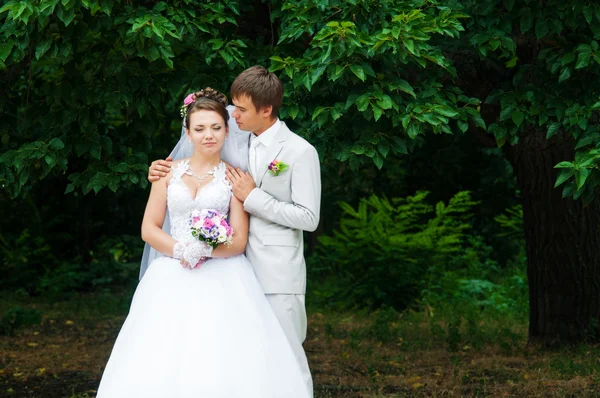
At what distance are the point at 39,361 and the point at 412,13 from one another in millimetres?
5574

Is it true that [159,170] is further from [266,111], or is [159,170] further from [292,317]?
[292,317]

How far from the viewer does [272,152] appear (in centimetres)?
427

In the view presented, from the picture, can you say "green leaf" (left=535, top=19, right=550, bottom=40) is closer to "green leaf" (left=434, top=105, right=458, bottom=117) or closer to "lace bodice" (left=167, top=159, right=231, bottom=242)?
"green leaf" (left=434, top=105, right=458, bottom=117)

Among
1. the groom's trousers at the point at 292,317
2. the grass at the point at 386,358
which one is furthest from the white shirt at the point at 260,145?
the grass at the point at 386,358

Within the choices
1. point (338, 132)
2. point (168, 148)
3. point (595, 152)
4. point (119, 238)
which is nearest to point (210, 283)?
point (338, 132)

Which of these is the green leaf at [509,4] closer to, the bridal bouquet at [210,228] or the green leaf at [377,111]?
the green leaf at [377,111]

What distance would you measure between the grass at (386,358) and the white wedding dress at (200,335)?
2.43 meters

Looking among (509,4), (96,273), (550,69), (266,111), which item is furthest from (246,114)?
(96,273)

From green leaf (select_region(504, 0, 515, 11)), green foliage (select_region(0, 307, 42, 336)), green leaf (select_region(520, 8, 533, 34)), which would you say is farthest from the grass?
green leaf (select_region(504, 0, 515, 11))

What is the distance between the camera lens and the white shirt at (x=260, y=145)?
4297 mm

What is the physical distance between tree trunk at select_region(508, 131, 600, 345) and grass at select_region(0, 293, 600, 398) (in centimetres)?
28

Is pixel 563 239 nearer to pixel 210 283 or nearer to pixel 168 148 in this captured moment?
pixel 168 148

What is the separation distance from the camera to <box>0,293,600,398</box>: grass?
21.7 ft

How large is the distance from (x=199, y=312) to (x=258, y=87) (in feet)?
3.78
